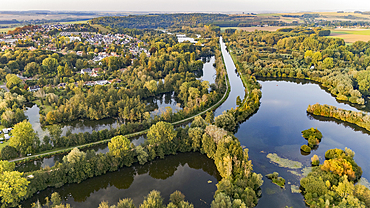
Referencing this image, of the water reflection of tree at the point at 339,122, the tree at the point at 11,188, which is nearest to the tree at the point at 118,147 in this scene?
the tree at the point at 11,188

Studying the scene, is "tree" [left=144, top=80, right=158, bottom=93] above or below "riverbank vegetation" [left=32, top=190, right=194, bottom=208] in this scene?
above

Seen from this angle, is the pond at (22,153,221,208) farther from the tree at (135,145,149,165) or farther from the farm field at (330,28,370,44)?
the farm field at (330,28,370,44)

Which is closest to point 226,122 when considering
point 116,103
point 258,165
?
point 258,165

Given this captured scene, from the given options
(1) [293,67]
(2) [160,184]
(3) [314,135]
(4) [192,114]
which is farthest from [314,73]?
(2) [160,184]

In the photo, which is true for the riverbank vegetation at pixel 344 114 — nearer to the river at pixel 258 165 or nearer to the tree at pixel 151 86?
the river at pixel 258 165

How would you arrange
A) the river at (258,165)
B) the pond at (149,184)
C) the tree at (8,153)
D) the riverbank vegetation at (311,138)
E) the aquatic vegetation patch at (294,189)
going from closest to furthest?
1. the pond at (149,184)
2. the river at (258,165)
3. the aquatic vegetation patch at (294,189)
4. the tree at (8,153)
5. the riverbank vegetation at (311,138)

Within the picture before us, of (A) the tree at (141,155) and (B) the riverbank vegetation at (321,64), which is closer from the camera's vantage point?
(A) the tree at (141,155)

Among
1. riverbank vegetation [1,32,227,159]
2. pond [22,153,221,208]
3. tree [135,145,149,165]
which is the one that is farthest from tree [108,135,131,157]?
riverbank vegetation [1,32,227,159]
